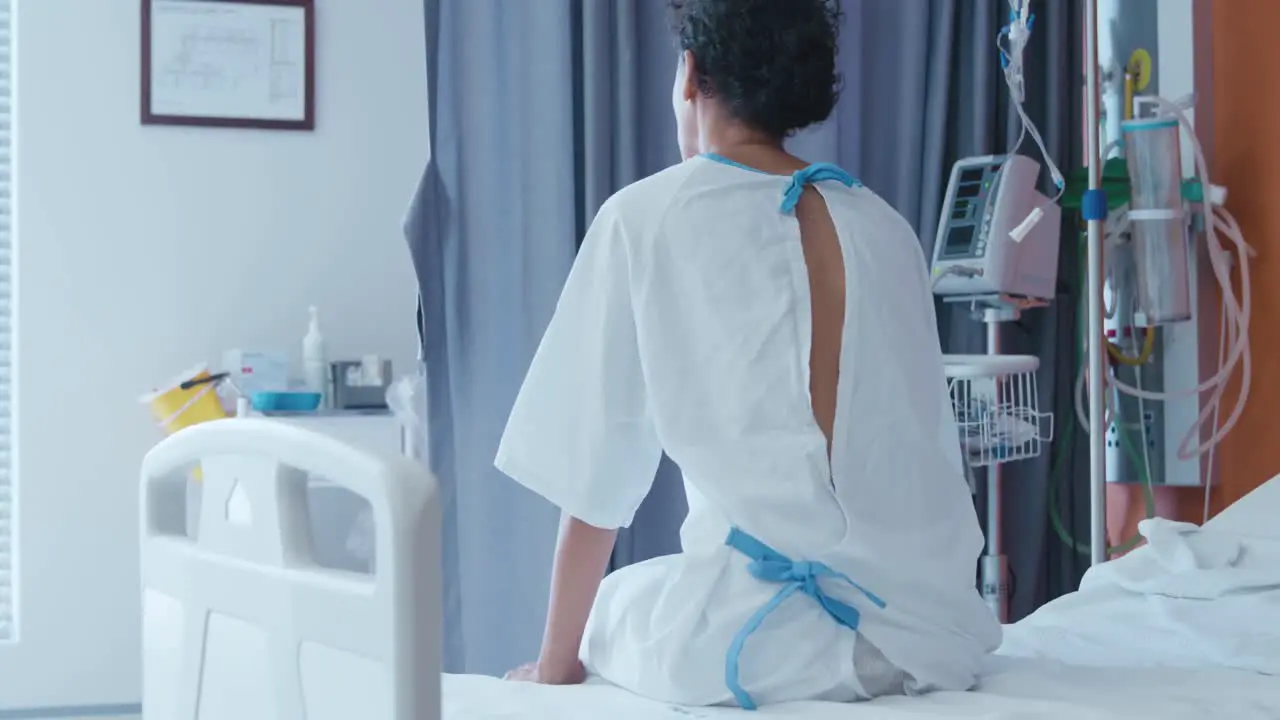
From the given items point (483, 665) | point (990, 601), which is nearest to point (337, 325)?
point (483, 665)

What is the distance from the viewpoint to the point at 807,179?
1.40m

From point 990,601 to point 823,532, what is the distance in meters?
1.46

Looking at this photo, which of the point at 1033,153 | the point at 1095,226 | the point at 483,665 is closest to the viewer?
the point at 1095,226

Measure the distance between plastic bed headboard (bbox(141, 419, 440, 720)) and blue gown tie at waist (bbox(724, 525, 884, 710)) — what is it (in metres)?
0.47

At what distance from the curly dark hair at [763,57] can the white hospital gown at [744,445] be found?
90 millimetres

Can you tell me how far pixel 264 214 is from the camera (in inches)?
132

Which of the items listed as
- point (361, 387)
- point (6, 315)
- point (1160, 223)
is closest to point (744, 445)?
point (1160, 223)

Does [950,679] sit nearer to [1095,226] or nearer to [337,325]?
[1095,226]

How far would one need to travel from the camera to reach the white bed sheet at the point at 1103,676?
1.23 m

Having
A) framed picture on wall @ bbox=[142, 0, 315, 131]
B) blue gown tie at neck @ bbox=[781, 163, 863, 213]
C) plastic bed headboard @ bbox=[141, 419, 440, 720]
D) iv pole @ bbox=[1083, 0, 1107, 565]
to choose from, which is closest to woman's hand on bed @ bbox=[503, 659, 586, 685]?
plastic bed headboard @ bbox=[141, 419, 440, 720]

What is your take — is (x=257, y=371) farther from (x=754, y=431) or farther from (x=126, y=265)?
(x=754, y=431)

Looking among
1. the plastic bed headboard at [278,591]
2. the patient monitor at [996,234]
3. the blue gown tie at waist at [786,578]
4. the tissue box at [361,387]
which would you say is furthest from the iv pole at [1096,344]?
the plastic bed headboard at [278,591]

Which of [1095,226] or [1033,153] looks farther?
[1033,153]

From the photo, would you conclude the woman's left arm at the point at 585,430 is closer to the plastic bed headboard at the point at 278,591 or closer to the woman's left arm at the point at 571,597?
the woman's left arm at the point at 571,597
